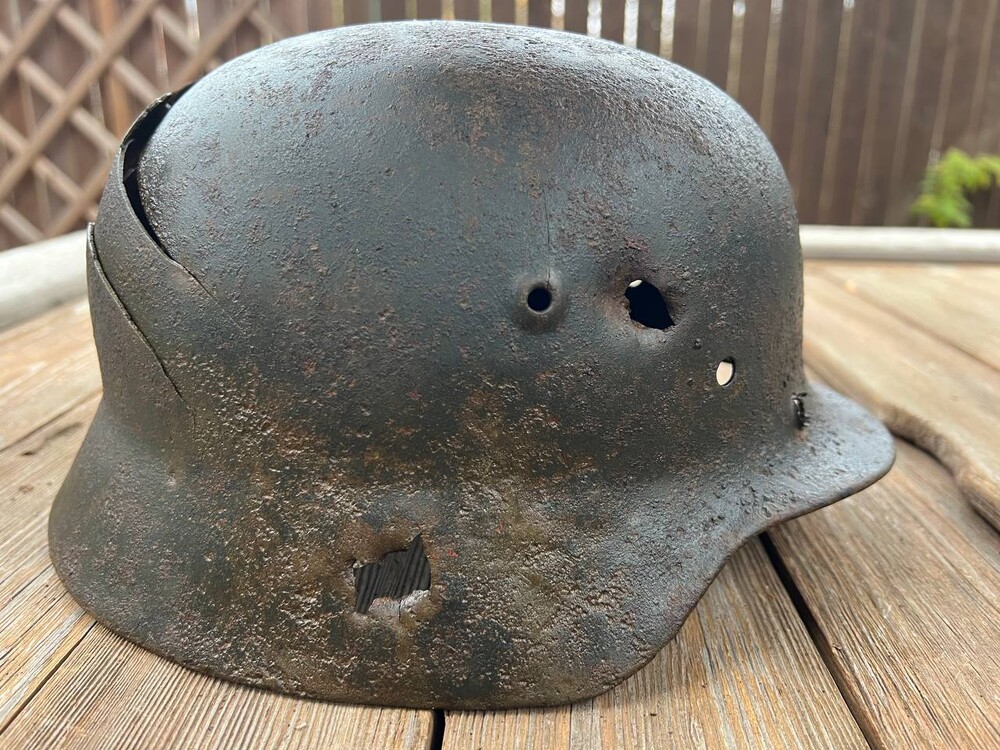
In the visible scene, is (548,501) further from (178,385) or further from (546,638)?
(178,385)

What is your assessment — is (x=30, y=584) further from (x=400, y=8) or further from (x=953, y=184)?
(x=953, y=184)

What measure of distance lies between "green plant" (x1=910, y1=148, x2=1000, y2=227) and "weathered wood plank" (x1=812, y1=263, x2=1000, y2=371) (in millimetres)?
896

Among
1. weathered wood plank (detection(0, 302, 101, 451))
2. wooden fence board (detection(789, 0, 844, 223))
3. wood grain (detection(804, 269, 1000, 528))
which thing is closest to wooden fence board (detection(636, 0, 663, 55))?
wooden fence board (detection(789, 0, 844, 223))

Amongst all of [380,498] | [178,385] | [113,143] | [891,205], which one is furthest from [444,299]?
[891,205]

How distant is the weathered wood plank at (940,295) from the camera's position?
235 cm

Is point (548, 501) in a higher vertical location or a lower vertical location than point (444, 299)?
lower

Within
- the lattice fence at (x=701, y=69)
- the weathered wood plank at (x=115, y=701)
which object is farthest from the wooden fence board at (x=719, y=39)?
the weathered wood plank at (x=115, y=701)

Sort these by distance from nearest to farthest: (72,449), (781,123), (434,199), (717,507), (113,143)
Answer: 1. (434,199)
2. (717,507)
3. (72,449)
4. (113,143)
5. (781,123)

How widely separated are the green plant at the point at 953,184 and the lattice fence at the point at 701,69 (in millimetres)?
79

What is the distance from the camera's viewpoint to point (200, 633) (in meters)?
0.90

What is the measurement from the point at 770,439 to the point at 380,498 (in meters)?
0.54

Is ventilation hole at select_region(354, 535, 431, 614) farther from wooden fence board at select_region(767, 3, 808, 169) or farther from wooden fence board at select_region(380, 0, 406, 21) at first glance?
wooden fence board at select_region(767, 3, 808, 169)

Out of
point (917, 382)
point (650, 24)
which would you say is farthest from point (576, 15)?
point (917, 382)

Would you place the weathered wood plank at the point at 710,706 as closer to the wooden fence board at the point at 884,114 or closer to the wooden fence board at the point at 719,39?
the wooden fence board at the point at 719,39
